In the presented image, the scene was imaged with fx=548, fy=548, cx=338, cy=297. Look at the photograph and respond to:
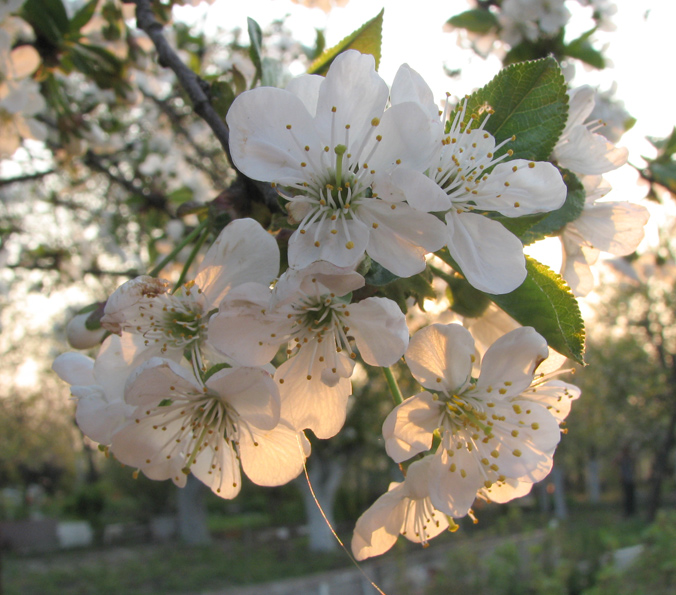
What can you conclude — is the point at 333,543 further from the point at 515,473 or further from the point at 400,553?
the point at 515,473

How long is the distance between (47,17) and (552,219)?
1594mm

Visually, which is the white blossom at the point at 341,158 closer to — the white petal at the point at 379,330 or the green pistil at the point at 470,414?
the white petal at the point at 379,330

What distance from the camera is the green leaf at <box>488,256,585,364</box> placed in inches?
24.9

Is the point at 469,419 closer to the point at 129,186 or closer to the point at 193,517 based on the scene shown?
the point at 129,186

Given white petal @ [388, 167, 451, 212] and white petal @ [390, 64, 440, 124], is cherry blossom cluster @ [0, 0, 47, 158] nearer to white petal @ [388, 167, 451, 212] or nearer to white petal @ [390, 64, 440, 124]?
white petal @ [390, 64, 440, 124]

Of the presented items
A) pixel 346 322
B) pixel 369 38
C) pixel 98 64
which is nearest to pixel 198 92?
pixel 369 38

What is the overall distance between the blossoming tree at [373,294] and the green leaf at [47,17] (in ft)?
3.59

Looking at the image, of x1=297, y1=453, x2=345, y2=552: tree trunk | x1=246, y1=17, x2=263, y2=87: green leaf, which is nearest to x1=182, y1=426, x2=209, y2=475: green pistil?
x1=246, y1=17, x2=263, y2=87: green leaf

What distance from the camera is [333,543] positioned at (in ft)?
36.8

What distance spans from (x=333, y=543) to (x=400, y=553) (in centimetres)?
685

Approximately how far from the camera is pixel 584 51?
6.59 ft

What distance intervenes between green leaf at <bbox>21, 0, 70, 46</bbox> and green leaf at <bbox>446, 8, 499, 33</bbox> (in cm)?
135

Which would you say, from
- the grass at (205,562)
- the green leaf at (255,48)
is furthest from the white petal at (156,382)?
the grass at (205,562)

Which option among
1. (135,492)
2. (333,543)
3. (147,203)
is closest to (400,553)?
(147,203)
